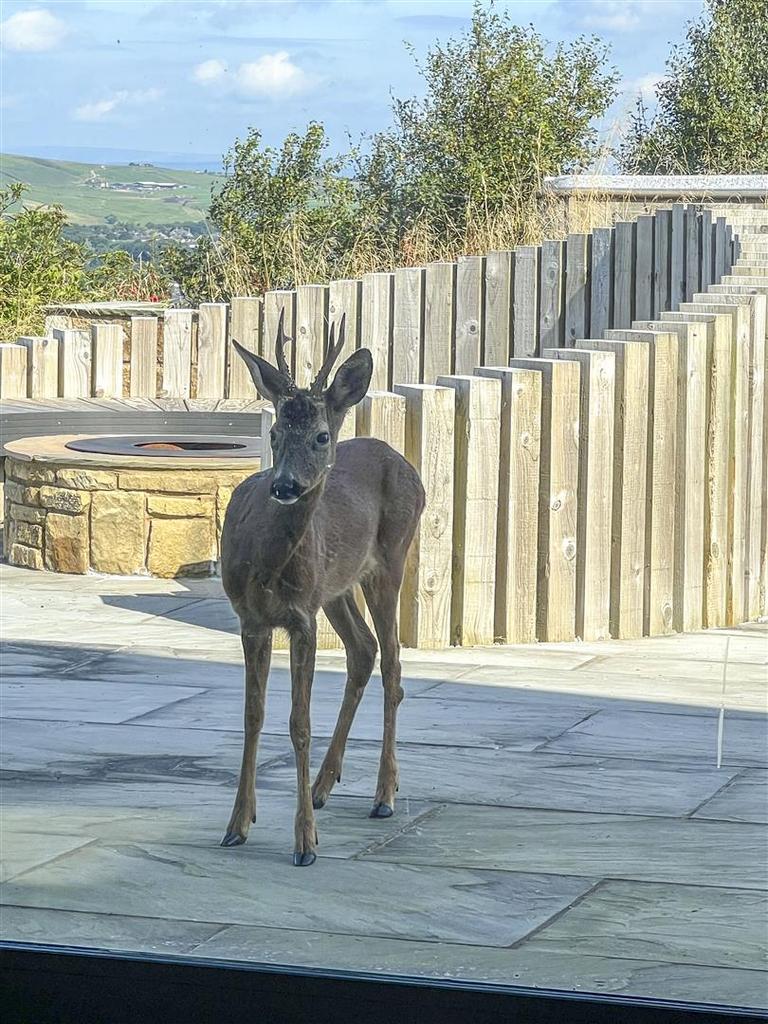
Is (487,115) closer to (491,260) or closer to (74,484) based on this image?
(491,260)

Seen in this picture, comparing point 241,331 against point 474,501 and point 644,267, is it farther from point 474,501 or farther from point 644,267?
point 474,501

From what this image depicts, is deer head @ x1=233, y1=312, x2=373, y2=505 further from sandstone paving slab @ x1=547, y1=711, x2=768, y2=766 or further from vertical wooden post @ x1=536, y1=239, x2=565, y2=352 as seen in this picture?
vertical wooden post @ x1=536, y1=239, x2=565, y2=352

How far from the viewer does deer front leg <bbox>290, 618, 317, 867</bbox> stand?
346cm

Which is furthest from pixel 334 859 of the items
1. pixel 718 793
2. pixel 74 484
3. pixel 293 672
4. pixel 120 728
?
pixel 74 484

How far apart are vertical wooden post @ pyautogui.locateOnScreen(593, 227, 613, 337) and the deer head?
9.01 m

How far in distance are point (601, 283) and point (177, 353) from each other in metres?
3.37

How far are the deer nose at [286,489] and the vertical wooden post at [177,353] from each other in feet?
29.0

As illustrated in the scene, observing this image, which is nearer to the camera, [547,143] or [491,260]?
Answer: [491,260]

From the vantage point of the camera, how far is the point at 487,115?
14.8 m

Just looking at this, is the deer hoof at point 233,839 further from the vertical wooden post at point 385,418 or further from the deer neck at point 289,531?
the vertical wooden post at point 385,418

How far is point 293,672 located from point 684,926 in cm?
106

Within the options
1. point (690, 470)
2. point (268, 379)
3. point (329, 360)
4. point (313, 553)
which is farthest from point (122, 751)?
point (690, 470)

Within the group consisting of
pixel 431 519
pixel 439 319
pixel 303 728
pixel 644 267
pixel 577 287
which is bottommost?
pixel 303 728

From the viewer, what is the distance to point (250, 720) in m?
3.61
